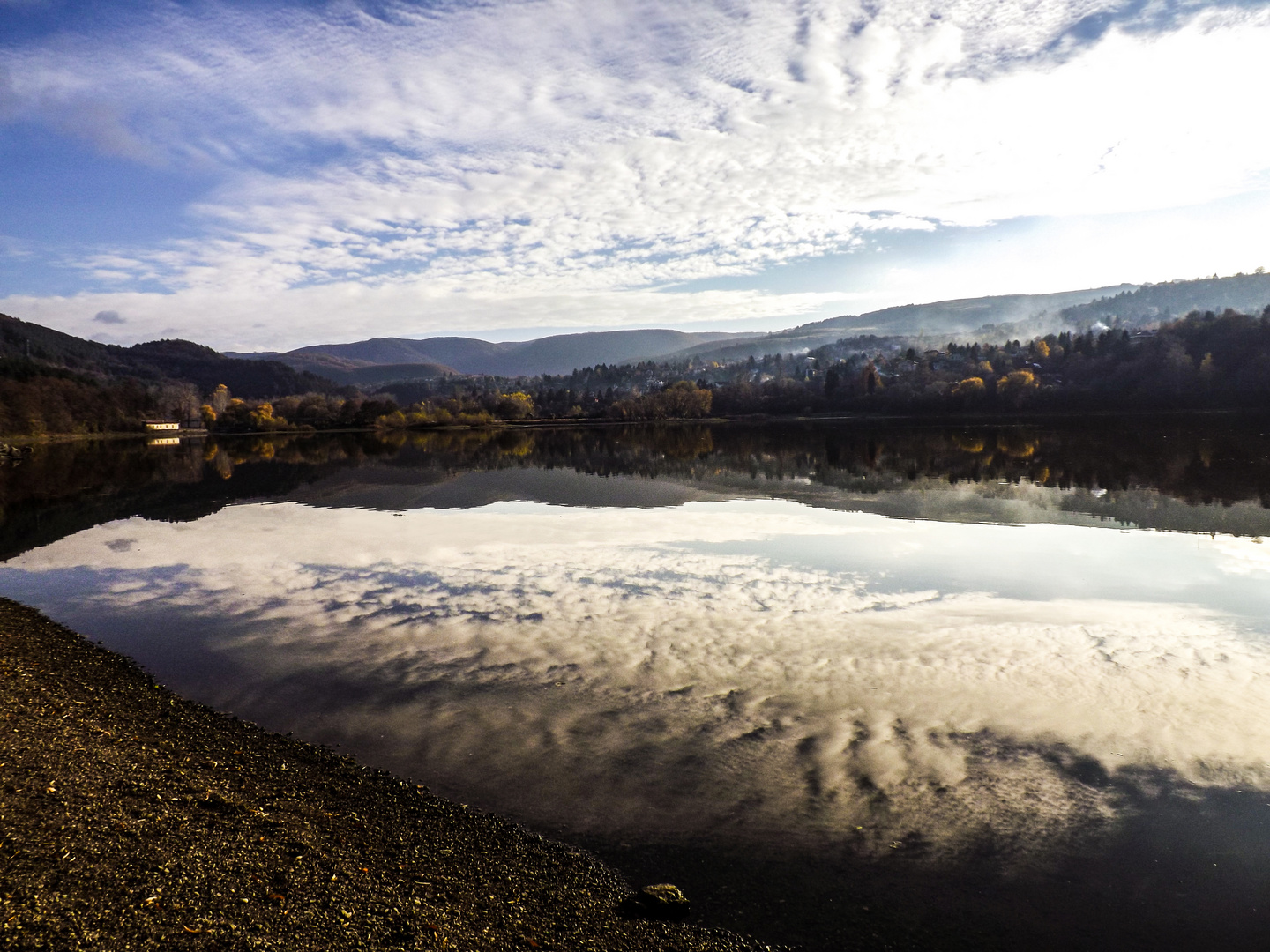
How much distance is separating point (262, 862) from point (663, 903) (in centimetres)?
364

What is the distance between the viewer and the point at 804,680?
11.6 meters

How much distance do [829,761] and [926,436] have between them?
78544mm

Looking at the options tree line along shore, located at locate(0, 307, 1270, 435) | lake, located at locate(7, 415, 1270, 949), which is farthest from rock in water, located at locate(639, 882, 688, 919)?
tree line along shore, located at locate(0, 307, 1270, 435)

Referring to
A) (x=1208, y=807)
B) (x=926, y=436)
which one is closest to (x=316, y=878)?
(x=1208, y=807)

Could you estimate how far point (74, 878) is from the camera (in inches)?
233

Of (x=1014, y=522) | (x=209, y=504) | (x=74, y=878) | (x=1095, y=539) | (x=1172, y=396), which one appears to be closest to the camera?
(x=74, y=878)

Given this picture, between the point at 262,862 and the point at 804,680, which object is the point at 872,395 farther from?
the point at 262,862

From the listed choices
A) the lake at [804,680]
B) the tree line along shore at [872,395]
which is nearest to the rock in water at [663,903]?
the lake at [804,680]

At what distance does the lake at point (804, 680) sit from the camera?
6.97m

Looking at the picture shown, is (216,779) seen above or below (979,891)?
above

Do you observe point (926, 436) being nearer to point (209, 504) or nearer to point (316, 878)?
point (209, 504)

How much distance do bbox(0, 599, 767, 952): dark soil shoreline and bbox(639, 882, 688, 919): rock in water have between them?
0.10 metres

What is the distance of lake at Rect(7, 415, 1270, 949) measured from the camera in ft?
22.9

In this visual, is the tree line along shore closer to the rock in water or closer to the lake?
the lake
